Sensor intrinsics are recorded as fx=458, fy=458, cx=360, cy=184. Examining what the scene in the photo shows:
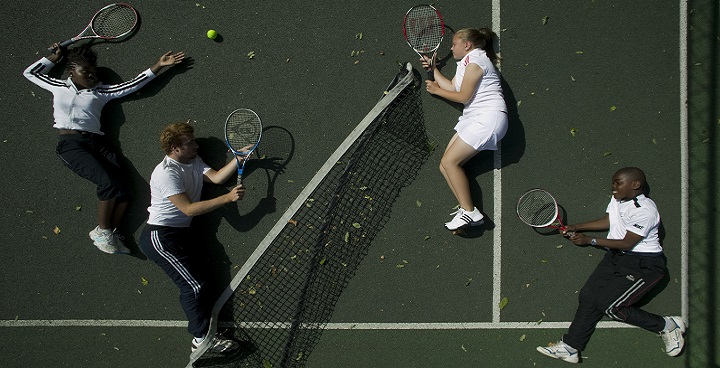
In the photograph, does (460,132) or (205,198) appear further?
(205,198)

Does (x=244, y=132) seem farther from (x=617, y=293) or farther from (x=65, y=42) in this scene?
(x=617, y=293)

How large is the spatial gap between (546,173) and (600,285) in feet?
4.82

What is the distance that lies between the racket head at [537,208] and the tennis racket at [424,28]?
1.95 meters

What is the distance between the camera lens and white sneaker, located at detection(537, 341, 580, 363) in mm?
5570

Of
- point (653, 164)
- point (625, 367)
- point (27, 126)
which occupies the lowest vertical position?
point (625, 367)

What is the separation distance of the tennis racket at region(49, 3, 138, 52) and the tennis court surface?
125 millimetres

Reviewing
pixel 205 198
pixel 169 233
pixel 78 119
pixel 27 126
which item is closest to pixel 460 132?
pixel 205 198

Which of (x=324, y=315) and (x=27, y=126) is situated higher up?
(x=27, y=126)

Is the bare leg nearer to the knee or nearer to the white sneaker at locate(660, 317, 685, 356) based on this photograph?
the knee

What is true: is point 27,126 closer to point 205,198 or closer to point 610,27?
point 205,198

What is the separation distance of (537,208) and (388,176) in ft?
6.04

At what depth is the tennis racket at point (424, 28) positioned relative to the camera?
18.0 feet

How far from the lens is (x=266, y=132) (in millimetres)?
5668

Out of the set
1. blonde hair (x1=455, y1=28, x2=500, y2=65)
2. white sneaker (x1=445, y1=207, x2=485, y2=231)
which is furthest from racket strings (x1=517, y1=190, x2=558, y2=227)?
blonde hair (x1=455, y1=28, x2=500, y2=65)
